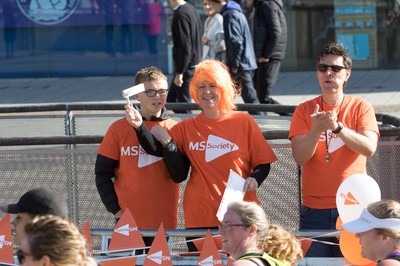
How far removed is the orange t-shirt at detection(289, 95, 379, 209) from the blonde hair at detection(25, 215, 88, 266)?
2588mm

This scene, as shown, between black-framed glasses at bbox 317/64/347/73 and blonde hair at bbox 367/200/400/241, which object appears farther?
black-framed glasses at bbox 317/64/347/73

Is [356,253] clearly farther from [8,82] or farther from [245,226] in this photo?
[8,82]

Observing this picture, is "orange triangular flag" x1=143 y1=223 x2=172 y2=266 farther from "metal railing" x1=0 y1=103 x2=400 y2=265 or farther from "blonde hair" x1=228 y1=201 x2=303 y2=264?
"blonde hair" x1=228 y1=201 x2=303 y2=264

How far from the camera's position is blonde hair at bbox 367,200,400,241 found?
462cm

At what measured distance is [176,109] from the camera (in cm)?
996

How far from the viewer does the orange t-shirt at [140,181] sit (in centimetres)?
657

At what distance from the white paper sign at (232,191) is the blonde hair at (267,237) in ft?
2.94

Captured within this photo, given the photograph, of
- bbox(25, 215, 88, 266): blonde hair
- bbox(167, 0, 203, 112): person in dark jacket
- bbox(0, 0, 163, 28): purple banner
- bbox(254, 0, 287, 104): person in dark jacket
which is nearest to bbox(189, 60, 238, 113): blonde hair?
bbox(25, 215, 88, 266): blonde hair

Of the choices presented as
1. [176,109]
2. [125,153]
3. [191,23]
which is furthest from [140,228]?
[191,23]

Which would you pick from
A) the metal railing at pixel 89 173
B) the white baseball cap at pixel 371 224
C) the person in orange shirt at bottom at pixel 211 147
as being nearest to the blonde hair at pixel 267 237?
the white baseball cap at pixel 371 224

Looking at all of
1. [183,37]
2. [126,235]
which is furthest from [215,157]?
[183,37]

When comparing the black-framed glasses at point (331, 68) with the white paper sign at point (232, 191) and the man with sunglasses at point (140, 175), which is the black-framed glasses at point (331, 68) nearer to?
the white paper sign at point (232, 191)

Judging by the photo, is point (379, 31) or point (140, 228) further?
point (379, 31)

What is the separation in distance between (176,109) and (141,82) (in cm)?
332
